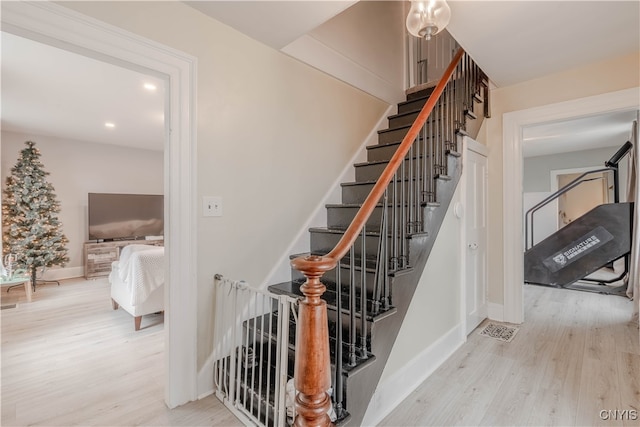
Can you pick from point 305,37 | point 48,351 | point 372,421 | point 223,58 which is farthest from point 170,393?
point 305,37

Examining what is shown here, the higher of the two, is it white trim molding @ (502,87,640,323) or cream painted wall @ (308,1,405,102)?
cream painted wall @ (308,1,405,102)

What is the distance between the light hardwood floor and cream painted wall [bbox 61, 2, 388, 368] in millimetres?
592

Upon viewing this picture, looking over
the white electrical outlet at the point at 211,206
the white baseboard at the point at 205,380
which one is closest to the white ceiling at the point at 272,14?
the white electrical outlet at the point at 211,206

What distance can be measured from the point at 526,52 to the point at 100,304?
5.23m

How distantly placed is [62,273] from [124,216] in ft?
4.51

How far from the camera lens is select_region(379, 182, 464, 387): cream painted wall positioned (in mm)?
1848

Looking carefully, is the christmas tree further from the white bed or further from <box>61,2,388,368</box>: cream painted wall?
<box>61,2,388,368</box>: cream painted wall

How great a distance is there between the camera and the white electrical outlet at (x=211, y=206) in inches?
71.1

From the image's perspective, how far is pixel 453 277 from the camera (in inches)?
95.8

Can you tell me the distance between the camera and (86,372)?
2.11 metres

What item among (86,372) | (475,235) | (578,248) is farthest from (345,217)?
(578,248)

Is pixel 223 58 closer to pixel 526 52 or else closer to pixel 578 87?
pixel 526 52

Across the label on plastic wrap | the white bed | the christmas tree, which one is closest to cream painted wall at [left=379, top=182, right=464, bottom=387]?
the white bed

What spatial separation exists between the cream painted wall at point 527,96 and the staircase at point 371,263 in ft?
0.67
